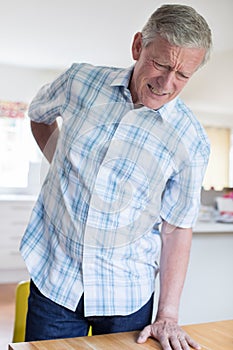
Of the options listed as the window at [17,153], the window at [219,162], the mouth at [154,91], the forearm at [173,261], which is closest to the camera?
the mouth at [154,91]

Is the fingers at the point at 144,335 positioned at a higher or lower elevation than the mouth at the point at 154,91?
lower

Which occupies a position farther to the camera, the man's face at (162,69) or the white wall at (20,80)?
the white wall at (20,80)

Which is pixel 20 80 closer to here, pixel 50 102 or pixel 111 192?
pixel 50 102

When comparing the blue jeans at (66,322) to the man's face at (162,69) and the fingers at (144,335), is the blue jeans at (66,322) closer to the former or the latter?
the fingers at (144,335)

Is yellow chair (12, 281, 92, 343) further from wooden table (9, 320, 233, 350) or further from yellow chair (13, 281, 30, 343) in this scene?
wooden table (9, 320, 233, 350)

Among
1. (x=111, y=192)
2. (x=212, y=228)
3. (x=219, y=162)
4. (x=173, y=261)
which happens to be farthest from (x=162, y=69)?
(x=219, y=162)

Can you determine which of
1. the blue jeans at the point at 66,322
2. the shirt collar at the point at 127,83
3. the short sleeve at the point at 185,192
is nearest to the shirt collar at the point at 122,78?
the shirt collar at the point at 127,83

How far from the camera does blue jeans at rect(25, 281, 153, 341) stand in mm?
1118

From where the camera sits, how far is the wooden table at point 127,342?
94 cm

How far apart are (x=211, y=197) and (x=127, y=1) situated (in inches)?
72.6

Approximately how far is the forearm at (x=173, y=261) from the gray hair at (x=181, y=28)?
1.30 ft

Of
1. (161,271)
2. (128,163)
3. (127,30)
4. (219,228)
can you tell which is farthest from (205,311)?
(127,30)

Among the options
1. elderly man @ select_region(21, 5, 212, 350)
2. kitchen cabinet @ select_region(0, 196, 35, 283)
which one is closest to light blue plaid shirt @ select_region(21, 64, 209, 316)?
elderly man @ select_region(21, 5, 212, 350)

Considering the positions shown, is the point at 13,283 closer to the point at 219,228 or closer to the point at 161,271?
the point at 219,228
